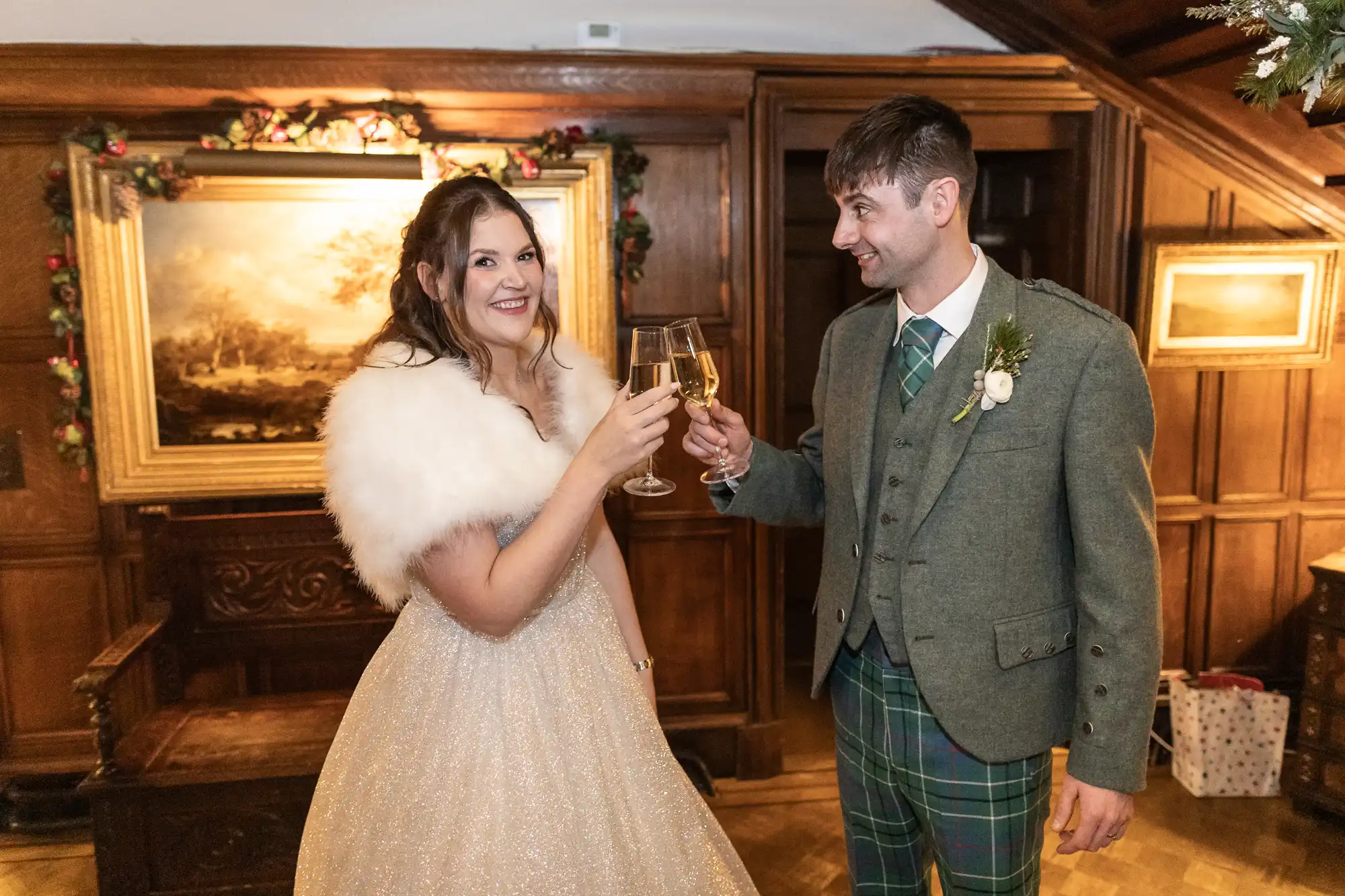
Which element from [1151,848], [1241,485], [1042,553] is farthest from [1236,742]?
[1042,553]

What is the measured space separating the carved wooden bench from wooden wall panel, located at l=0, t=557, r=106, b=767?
372 millimetres

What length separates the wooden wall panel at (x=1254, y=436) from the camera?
3.77 meters

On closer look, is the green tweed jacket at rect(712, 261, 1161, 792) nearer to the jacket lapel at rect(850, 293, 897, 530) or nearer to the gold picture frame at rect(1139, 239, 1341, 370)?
the jacket lapel at rect(850, 293, 897, 530)

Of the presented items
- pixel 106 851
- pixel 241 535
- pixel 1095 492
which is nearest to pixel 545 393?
pixel 1095 492

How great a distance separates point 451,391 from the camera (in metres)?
1.68

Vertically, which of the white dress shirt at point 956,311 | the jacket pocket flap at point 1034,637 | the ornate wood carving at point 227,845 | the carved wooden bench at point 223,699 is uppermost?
the white dress shirt at point 956,311

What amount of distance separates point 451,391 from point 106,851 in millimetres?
2175

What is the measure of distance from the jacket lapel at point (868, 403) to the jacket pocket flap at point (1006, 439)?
21 cm

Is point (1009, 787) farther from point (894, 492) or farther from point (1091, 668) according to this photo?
point (894, 492)

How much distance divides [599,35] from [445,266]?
6.45 ft

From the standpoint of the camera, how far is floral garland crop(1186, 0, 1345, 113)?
1.48 meters

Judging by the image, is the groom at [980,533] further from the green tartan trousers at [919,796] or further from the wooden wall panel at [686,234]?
the wooden wall panel at [686,234]

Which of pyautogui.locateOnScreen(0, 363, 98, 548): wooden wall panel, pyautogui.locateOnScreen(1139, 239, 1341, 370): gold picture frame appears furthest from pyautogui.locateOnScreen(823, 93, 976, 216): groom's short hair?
pyautogui.locateOnScreen(0, 363, 98, 548): wooden wall panel

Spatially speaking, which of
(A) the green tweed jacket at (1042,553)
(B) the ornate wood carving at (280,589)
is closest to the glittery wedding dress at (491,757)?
(A) the green tweed jacket at (1042,553)
